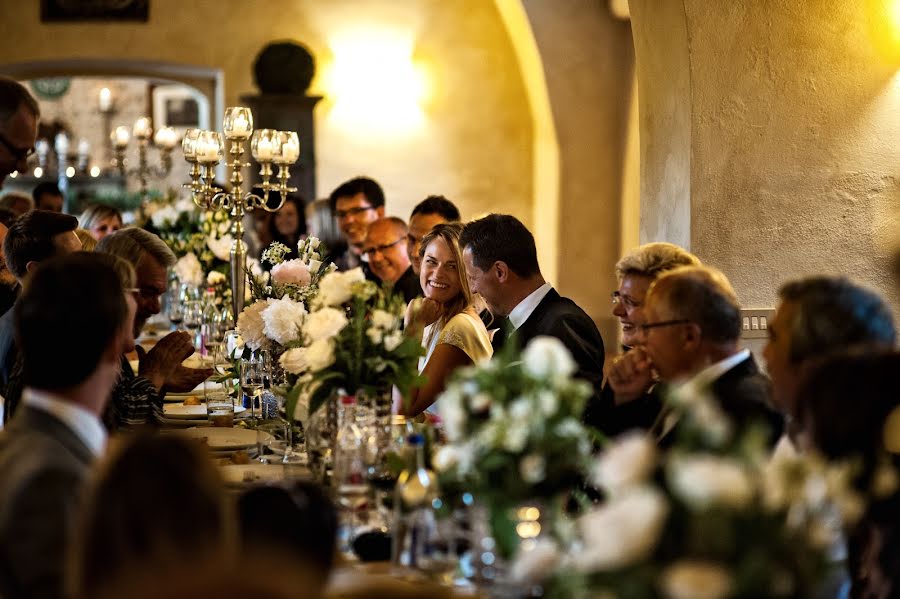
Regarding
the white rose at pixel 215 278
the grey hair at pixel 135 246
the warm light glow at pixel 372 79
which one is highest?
the warm light glow at pixel 372 79

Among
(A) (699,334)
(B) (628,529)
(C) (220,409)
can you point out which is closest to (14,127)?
(C) (220,409)

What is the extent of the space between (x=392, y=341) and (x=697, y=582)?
1833mm

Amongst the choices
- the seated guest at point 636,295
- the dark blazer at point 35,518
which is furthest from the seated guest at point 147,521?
the seated guest at point 636,295

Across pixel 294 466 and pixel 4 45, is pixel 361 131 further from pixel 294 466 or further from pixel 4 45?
pixel 294 466

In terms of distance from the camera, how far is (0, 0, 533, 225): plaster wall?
10023 millimetres

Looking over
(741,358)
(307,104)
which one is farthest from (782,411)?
(307,104)

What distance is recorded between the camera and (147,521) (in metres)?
1.38

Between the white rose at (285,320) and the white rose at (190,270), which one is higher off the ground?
the white rose at (190,270)

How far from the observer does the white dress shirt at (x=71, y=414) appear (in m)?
2.11

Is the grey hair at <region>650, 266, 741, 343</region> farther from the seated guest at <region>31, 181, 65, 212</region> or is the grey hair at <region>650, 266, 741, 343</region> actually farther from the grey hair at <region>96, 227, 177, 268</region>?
the seated guest at <region>31, 181, 65, 212</region>

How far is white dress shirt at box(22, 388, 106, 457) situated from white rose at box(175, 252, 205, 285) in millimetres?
4783

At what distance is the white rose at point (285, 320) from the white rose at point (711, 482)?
2479 millimetres

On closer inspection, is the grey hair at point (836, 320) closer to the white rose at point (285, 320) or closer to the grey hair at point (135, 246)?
the white rose at point (285, 320)

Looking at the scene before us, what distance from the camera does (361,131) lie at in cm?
1018
